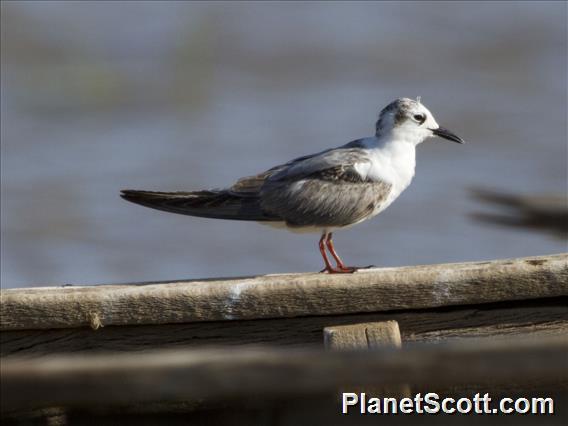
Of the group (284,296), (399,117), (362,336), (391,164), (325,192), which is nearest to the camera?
(362,336)

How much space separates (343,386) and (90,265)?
28.4 feet

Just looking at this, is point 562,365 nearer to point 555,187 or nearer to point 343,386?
point 343,386

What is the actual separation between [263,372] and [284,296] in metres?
1.61

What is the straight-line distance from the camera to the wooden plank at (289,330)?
14.3ft

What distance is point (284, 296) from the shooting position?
438 centimetres

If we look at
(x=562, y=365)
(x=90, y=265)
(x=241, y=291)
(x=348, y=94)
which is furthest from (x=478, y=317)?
(x=348, y=94)

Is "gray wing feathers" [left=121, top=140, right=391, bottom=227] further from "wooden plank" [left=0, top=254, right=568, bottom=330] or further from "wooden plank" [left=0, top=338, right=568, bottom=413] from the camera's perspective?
"wooden plank" [left=0, top=338, right=568, bottom=413]

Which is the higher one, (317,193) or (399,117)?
(399,117)

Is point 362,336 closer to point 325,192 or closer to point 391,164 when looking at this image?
point 325,192

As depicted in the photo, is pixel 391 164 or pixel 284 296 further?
pixel 391 164

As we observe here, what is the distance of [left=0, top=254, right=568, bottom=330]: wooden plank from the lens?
431 centimetres

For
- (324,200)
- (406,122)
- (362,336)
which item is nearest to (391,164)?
(406,122)

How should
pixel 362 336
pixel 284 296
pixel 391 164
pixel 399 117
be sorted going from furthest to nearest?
pixel 399 117
pixel 391 164
pixel 284 296
pixel 362 336

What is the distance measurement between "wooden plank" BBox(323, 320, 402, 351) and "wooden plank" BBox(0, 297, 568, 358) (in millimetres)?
145
